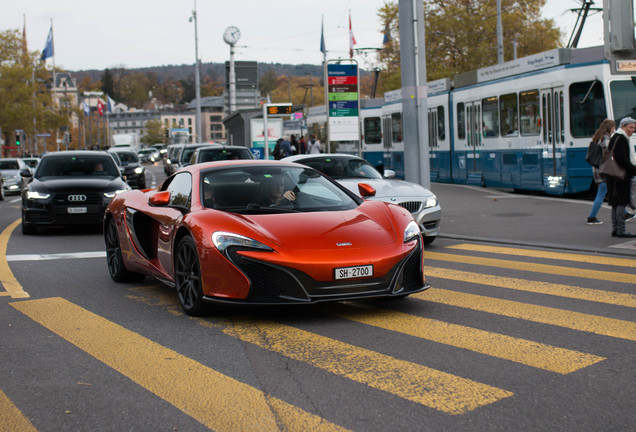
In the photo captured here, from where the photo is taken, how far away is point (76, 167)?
16.2 metres

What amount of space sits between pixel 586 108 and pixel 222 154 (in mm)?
8766

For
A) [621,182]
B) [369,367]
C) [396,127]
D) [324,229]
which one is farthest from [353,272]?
[396,127]

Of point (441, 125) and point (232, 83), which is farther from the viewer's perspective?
point (232, 83)

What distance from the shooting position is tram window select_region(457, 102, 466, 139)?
26234 millimetres

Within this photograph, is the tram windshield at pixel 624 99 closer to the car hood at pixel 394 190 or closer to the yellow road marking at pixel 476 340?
the car hood at pixel 394 190

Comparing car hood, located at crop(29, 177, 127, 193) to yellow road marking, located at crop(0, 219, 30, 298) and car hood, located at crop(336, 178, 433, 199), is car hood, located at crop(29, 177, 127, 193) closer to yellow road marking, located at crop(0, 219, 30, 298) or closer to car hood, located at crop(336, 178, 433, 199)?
yellow road marking, located at crop(0, 219, 30, 298)

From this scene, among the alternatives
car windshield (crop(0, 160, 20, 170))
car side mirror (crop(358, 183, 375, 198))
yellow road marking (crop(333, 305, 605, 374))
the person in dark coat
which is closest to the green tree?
car windshield (crop(0, 160, 20, 170))

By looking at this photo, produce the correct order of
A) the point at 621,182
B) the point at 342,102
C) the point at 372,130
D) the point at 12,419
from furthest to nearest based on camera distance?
the point at 372,130, the point at 342,102, the point at 621,182, the point at 12,419

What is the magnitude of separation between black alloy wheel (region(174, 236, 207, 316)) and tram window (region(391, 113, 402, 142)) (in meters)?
25.9

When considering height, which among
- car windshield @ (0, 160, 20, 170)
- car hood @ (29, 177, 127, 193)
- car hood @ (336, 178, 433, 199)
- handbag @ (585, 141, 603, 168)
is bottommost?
car hood @ (336, 178, 433, 199)

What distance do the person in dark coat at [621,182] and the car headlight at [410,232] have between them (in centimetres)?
580

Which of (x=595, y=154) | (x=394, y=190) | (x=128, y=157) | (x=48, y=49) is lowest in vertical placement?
(x=394, y=190)

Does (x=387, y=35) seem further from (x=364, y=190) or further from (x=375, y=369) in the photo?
(x=375, y=369)

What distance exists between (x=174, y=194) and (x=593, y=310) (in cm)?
398
